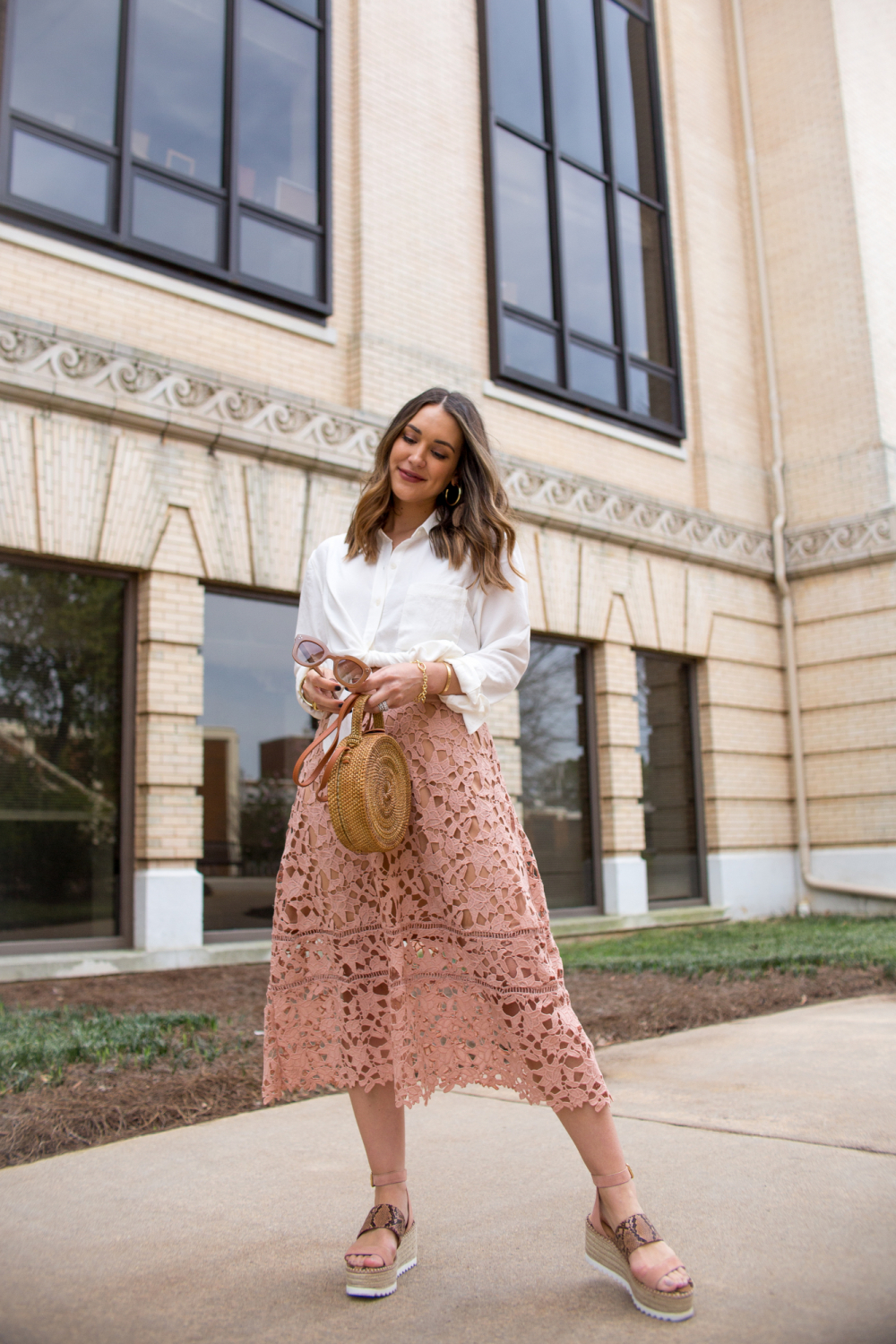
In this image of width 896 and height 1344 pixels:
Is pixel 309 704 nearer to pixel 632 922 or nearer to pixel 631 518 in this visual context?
pixel 632 922

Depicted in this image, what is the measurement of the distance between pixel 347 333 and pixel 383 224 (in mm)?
1222

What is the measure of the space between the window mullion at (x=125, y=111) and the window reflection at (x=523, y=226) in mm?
4049

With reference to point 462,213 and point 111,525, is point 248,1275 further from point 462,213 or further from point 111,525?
point 462,213

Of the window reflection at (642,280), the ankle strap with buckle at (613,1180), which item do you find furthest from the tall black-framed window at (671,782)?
the ankle strap with buckle at (613,1180)

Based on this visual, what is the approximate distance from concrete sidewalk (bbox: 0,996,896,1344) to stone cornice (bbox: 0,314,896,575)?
5.52 m

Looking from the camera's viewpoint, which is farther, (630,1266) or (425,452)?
(425,452)

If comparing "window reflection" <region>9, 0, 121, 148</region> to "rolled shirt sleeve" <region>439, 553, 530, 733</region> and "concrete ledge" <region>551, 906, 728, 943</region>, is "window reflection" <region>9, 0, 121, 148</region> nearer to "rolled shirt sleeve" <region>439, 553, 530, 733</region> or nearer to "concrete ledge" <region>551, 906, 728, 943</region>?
"rolled shirt sleeve" <region>439, 553, 530, 733</region>

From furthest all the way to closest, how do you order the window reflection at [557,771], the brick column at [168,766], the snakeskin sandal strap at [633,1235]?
the window reflection at [557,771]
the brick column at [168,766]
the snakeskin sandal strap at [633,1235]

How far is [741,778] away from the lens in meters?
12.2

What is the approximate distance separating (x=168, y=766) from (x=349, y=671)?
18.4 ft

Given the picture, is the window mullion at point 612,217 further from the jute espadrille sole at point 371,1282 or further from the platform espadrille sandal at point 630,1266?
the jute espadrille sole at point 371,1282

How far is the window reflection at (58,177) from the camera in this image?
308 inches

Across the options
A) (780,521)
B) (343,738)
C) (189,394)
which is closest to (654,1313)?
(343,738)

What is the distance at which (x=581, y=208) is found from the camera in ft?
40.2
